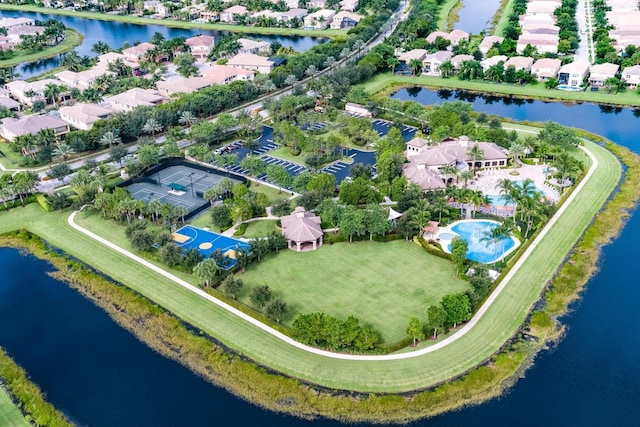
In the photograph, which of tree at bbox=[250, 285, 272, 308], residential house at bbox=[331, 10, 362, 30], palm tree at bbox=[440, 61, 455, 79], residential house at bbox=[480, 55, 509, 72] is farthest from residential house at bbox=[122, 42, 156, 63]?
tree at bbox=[250, 285, 272, 308]

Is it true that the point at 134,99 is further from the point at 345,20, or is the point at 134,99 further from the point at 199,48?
the point at 345,20

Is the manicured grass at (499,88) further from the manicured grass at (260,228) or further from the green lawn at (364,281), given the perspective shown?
the green lawn at (364,281)

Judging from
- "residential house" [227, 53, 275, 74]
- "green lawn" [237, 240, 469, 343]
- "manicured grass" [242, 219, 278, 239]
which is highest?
"residential house" [227, 53, 275, 74]

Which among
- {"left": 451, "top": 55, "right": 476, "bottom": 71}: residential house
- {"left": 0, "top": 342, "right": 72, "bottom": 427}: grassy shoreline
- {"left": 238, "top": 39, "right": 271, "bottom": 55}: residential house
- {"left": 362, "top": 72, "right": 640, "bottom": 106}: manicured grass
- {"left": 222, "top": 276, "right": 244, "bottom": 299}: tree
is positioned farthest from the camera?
{"left": 238, "top": 39, "right": 271, "bottom": 55}: residential house

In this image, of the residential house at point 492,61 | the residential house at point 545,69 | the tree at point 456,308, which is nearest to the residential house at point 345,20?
the residential house at point 492,61

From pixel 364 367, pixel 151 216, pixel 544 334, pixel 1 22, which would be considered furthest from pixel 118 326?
pixel 1 22

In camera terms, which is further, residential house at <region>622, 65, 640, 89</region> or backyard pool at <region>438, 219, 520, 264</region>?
residential house at <region>622, 65, 640, 89</region>

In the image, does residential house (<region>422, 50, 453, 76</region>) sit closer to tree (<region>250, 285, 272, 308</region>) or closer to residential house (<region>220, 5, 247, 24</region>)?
residential house (<region>220, 5, 247, 24</region>)
